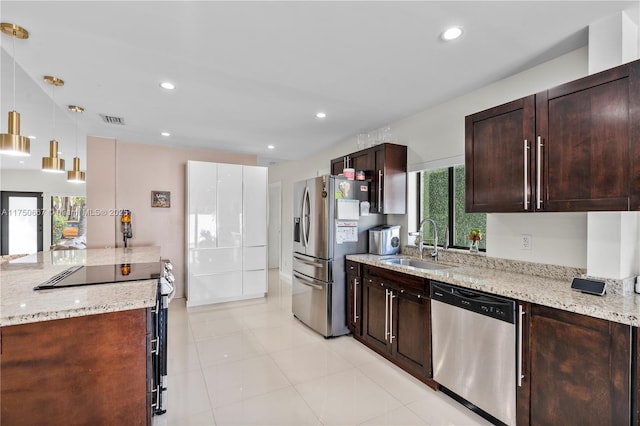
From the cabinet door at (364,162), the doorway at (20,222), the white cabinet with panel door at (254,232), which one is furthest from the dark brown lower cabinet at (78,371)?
the doorway at (20,222)

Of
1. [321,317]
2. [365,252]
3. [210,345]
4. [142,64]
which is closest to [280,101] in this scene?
[142,64]

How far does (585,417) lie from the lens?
1525mm

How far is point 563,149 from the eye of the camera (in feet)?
6.15

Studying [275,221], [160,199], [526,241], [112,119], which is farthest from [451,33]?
[275,221]

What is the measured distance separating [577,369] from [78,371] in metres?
2.44

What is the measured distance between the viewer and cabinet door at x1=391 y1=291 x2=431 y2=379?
95.5 inches

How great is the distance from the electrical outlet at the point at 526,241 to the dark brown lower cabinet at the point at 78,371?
2.69 meters

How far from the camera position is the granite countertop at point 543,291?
4.82 feet

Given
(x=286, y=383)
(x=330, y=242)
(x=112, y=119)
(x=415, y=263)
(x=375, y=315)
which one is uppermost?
(x=112, y=119)

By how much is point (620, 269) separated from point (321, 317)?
2580 millimetres

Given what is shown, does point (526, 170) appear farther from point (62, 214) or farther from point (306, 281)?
point (62, 214)

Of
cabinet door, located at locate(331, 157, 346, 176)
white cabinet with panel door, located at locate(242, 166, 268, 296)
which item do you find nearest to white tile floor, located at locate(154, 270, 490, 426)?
white cabinet with panel door, located at locate(242, 166, 268, 296)

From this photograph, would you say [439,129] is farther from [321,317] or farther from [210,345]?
[210,345]

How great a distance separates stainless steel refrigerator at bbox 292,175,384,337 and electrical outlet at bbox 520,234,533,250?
5.21 ft
